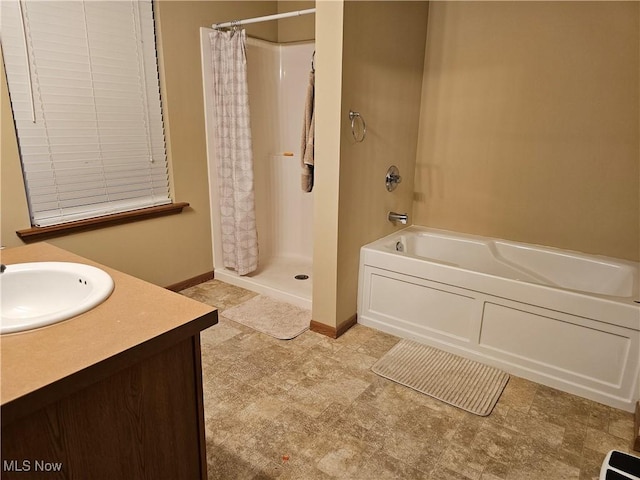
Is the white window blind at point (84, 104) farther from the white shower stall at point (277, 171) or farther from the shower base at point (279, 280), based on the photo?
the shower base at point (279, 280)

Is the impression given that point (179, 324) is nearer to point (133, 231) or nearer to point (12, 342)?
point (12, 342)

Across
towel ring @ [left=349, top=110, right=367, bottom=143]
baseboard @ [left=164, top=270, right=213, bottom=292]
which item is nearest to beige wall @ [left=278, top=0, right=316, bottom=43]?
towel ring @ [left=349, top=110, right=367, bottom=143]

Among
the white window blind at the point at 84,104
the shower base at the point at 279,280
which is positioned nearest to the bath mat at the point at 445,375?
the shower base at the point at 279,280

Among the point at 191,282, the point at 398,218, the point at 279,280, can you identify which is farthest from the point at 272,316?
the point at 398,218

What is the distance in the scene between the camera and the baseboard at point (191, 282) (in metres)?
3.29

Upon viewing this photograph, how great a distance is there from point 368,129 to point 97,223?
1.82 m

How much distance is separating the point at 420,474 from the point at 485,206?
1.99m

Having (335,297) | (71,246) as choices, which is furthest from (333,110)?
(71,246)

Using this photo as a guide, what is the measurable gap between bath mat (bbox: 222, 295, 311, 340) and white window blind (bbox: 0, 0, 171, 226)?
1.00m

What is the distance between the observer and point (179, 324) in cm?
108

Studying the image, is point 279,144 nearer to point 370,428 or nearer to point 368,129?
point 368,129

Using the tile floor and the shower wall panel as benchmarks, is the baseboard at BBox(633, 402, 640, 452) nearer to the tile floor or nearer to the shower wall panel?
the tile floor

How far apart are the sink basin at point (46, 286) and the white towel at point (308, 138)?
65.7 inches

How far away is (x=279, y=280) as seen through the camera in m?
3.51
